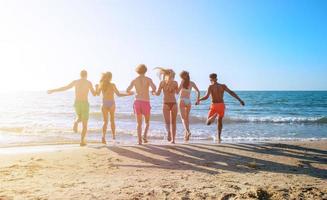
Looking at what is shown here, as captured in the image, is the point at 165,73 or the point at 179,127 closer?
the point at 165,73

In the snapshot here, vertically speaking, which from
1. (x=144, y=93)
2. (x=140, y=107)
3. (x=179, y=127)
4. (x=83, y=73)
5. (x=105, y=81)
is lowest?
(x=179, y=127)

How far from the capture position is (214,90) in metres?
10.5

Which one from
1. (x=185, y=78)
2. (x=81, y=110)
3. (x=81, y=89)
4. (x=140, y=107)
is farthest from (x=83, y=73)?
(x=185, y=78)

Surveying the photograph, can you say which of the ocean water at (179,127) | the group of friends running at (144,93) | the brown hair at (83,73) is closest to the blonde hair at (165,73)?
the group of friends running at (144,93)

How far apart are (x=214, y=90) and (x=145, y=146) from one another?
295 cm

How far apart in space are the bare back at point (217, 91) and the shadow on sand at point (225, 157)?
1747 millimetres

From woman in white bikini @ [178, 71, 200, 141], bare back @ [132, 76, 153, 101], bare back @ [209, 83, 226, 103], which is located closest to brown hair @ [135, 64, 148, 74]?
bare back @ [132, 76, 153, 101]

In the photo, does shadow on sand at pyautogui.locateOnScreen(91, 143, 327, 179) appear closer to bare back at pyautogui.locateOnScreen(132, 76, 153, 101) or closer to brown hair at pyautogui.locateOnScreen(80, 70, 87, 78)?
bare back at pyautogui.locateOnScreen(132, 76, 153, 101)

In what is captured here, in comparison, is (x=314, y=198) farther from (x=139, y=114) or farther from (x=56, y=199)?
(x=139, y=114)

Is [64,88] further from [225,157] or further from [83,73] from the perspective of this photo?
[225,157]

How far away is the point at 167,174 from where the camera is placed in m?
5.95

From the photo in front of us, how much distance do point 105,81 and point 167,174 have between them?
469 cm

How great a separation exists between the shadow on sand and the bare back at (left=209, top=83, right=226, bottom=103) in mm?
1747

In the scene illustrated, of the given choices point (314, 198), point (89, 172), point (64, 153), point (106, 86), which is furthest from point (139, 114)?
point (314, 198)
